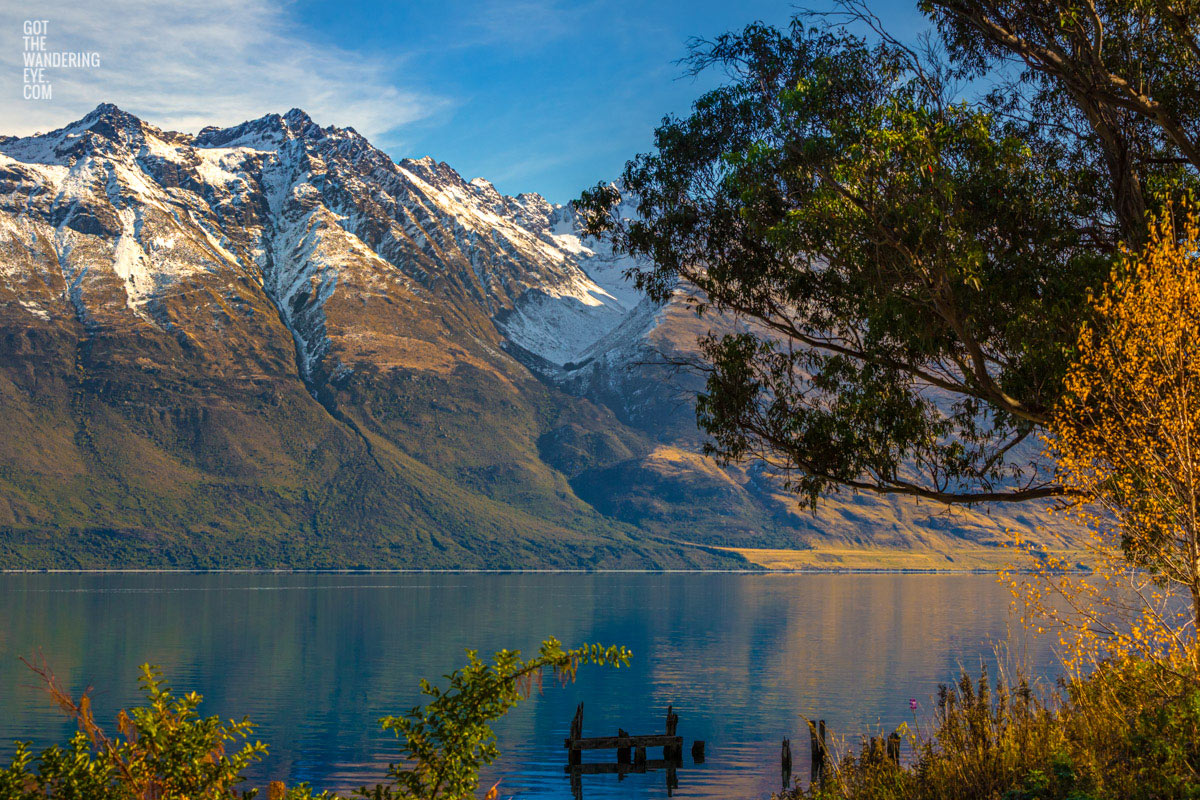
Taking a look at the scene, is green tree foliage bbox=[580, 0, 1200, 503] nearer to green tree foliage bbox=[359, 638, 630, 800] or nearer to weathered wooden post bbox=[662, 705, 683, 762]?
green tree foliage bbox=[359, 638, 630, 800]

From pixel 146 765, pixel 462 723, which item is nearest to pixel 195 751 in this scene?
pixel 146 765

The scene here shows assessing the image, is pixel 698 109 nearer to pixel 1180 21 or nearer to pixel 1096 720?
pixel 1180 21

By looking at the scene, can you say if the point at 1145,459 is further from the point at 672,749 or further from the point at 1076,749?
the point at 672,749

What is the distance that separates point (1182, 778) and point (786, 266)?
1296 cm

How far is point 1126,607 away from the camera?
472 inches

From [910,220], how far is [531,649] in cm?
8635

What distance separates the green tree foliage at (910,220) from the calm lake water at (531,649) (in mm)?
4886

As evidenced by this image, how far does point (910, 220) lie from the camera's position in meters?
17.8

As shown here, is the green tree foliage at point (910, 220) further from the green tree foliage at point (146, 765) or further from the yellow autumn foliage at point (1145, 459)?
the green tree foliage at point (146, 765)

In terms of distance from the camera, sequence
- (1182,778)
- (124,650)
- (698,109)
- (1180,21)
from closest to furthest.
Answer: (1182,778)
(1180,21)
(698,109)
(124,650)

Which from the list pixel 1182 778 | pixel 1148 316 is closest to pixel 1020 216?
pixel 1148 316

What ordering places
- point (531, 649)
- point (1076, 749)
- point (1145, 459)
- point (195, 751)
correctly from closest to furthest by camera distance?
1. point (195, 751)
2. point (1145, 459)
3. point (1076, 749)
4. point (531, 649)

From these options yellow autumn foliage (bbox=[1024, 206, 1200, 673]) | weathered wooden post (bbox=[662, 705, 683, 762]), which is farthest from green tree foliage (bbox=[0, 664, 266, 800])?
weathered wooden post (bbox=[662, 705, 683, 762])

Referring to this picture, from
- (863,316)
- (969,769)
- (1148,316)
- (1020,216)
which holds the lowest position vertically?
(969,769)
